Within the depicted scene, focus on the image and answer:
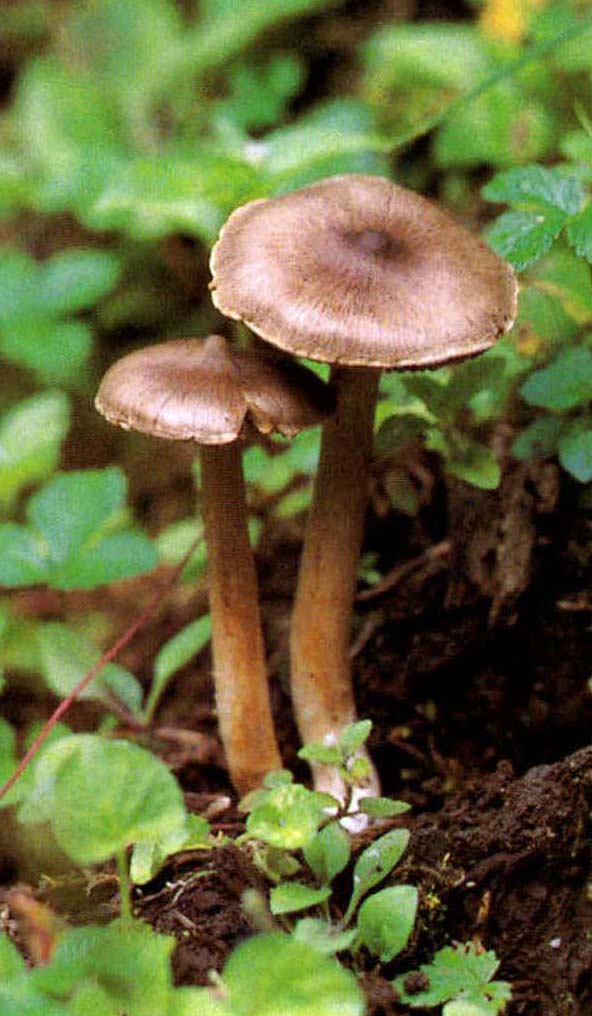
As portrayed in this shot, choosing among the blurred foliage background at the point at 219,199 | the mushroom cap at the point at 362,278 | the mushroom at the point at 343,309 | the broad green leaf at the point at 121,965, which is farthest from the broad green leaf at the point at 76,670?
the broad green leaf at the point at 121,965

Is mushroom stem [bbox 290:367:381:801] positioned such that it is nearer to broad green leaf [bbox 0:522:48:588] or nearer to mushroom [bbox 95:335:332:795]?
mushroom [bbox 95:335:332:795]

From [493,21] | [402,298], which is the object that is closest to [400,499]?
[402,298]

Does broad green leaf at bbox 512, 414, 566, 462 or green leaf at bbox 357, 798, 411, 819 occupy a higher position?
broad green leaf at bbox 512, 414, 566, 462

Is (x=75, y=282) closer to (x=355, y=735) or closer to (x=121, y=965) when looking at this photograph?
(x=355, y=735)

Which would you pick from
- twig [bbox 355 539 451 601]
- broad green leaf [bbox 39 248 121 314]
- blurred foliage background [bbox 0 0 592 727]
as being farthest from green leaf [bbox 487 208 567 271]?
broad green leaf [bbox 39 248 121 314]

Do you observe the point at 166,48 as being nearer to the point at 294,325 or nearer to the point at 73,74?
the point at 73,74

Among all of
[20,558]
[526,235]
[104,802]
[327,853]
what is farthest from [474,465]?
[104,802]

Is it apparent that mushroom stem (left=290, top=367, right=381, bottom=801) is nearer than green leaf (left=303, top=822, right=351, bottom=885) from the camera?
No
